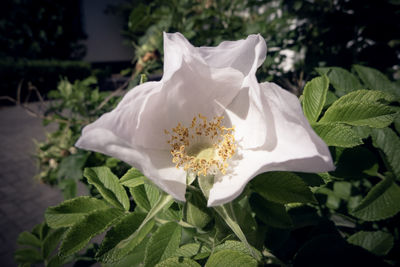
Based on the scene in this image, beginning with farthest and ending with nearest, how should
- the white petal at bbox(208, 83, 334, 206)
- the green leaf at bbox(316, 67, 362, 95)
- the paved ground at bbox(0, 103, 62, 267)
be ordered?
1. the paved ground at bbox(0, 103, 62, 267)
2. the green leaf at bbox(316, 67, 362, 95)
3. the white petal at bbox(208, 83, 334, 206)

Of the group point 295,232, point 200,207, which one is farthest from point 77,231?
point 295,232

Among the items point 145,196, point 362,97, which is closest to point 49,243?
point 145,196

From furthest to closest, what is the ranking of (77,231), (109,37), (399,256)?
1. (109,37)
2. (399,256)
3. (77,231)

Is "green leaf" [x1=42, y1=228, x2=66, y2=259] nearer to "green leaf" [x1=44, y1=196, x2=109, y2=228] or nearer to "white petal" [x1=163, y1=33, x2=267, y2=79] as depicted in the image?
"green leaf" [x1=44, y1=196, x2=109, y2=228]

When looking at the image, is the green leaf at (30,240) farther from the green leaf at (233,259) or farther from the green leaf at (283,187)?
the green leaf at (283,187)

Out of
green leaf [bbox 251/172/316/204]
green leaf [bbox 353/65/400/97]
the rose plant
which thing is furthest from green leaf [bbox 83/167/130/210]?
green leaf [bbox 353/65/400/97]

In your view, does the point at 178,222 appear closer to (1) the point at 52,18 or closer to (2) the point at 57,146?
(2) the point at 57,146
